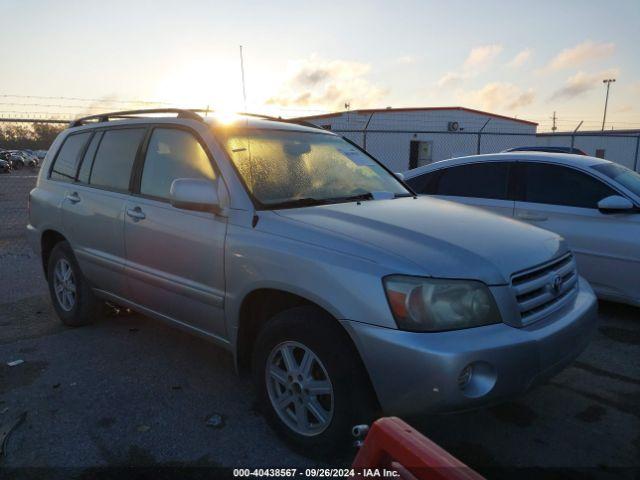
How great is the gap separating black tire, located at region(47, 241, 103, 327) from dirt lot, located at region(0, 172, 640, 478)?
135 millimetres

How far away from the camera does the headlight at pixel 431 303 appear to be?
2.23 meters

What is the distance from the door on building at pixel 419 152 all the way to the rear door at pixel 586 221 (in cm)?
2606

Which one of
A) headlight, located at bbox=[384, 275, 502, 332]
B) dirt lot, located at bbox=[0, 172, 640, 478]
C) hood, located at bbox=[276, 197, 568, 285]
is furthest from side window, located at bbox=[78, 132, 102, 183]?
headlight, located at bbox=[384, 275, 502, 332]

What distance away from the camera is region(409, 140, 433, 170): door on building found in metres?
30.7

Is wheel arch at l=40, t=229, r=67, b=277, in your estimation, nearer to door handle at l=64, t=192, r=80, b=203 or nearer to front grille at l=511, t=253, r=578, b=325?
door handle at l=64, t=192, r=80, b=203

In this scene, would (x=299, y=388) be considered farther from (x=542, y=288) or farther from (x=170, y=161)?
(x=170, y=161)

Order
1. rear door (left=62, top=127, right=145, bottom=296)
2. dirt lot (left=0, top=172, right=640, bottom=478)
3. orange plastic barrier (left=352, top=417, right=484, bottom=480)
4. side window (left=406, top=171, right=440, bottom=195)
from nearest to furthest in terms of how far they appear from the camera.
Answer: orange plastic barrier (left=352, top=417, right=484, bottom=480) < dirt lot (left=0, top=172, right=640, bottom=478) < rear door (left=62, top=127, right=145, bottom=296) < side window (left=406, top=171, right=440, bottom=195)

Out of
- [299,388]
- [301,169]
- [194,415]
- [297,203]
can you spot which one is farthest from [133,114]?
[299,388]

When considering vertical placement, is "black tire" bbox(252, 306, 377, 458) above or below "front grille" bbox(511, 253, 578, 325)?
below

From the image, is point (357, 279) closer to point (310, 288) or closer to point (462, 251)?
point (310, 288)

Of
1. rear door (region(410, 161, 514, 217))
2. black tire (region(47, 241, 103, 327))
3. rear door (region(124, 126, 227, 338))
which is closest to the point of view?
rear door (region(124, 126, 227, 338))

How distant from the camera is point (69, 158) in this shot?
4.62m

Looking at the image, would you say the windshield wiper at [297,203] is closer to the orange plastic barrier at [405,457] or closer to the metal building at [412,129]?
the orange plastic barrier at [405,457]

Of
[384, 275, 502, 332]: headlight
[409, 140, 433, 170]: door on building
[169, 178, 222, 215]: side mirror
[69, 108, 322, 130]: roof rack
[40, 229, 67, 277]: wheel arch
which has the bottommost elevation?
[409, 140, 433, 170]: door on building
